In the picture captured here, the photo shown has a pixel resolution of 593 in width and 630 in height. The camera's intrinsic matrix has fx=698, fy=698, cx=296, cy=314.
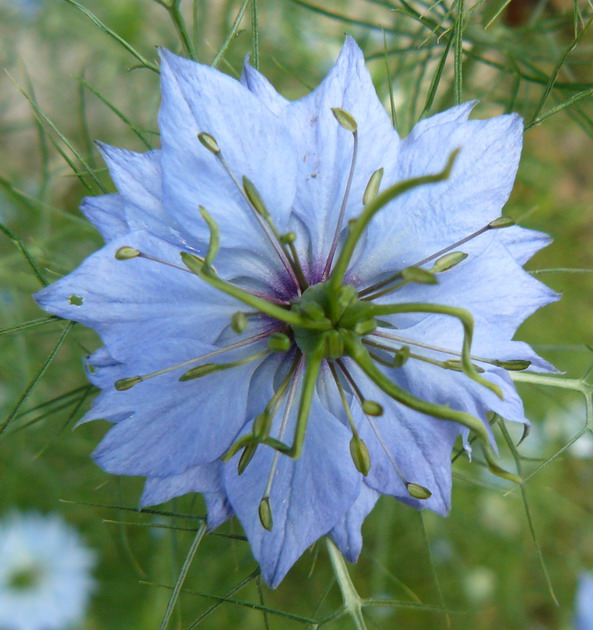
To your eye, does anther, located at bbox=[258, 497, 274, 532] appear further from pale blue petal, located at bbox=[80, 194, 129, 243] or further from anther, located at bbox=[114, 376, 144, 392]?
pale blue petal, located at bbox=[80, 194, 129, 243]

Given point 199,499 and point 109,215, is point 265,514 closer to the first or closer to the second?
point 109,215

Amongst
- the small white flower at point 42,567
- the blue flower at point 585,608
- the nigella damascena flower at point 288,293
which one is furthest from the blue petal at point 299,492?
the small white flower at point 42,567

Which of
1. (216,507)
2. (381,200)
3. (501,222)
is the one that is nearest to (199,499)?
(216,507)

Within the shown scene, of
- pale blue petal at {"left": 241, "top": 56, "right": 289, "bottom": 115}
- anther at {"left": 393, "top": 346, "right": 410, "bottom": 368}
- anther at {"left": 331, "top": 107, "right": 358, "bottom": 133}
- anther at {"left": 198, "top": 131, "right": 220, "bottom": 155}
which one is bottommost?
anther at {"left": 393, "top": 346, "right": 410, "bottom": 368}

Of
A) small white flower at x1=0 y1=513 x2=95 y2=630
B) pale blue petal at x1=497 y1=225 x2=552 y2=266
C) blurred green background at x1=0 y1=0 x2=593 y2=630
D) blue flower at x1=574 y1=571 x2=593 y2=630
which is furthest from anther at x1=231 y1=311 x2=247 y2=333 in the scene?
small white flower at x1=0 y1=513 x2=95 y2=630

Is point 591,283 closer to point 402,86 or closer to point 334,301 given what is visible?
point 402,86
